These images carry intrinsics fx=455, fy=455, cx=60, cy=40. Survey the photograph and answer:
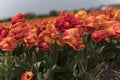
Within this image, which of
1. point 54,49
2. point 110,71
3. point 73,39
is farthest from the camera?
point 110,71

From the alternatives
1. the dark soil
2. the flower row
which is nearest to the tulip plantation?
the flower row

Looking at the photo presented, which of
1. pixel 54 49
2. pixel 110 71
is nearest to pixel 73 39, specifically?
pixel 54 49

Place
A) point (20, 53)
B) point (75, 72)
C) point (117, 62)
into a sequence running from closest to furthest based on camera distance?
1. point (75, 72)
2. point (20, 53)
3. point (117, 62)

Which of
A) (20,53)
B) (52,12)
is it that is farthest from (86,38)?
(52,12)

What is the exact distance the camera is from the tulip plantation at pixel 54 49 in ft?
10.5

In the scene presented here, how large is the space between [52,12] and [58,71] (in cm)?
3150

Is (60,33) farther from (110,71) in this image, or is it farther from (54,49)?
(110,71)

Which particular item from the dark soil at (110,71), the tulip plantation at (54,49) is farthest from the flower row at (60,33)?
the dark soil at (110,71)

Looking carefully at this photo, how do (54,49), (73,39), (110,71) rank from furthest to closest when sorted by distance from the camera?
(110,71), (54,49), (73,39)

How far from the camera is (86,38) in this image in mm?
3564

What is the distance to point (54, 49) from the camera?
10.8 ft

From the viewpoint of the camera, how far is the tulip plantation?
3.19m

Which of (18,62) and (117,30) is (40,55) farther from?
(117,30)

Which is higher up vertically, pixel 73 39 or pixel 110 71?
pixel 73 39
